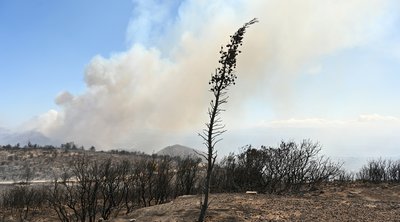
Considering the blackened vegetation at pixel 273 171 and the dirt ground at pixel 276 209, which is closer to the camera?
the dirt ground at pixel 276 209

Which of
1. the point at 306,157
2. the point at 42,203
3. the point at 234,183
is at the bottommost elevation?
the point at 42,203

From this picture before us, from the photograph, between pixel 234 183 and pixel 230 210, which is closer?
pixel 230 210

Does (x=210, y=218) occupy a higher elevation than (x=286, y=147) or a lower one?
lower

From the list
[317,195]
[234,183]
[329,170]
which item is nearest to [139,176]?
[234,183]

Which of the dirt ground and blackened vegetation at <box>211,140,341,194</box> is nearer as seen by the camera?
the dirt ground

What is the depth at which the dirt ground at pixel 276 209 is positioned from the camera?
1783 centimetres

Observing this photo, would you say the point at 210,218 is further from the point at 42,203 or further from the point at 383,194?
the point at 42,203

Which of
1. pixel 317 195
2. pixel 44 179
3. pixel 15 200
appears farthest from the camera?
pixel 44 179

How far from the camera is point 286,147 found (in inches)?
1347

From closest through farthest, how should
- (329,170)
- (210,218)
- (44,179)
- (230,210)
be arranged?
(210,218), (230,210), (329,170), (44,179)

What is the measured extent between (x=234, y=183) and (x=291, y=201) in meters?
12.0

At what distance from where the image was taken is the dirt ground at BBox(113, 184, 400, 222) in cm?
1783

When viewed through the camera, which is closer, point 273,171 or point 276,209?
point 276,209

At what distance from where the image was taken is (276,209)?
19406 mm
